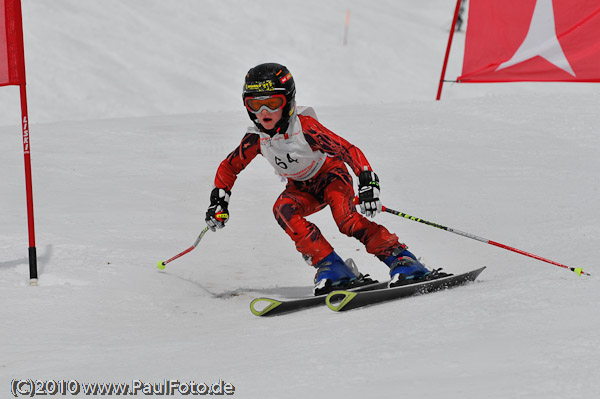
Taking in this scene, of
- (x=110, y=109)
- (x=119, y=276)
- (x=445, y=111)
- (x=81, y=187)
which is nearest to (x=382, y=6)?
(x=110, y=109)

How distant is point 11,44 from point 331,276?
118 inches

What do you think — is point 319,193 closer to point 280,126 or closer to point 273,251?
point 280,126

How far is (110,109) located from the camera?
1712 centimetres

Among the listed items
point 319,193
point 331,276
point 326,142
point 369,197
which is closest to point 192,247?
point 319,193

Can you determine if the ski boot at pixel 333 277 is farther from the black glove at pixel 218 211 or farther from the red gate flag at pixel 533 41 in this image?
the red gate flag at pixel 533 41

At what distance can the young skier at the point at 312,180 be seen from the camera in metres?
4.97

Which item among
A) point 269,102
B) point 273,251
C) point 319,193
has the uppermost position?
point 269,102

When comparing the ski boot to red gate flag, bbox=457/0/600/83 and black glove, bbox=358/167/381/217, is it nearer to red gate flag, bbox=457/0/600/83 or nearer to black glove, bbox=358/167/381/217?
black glove, bbox=358/167/381/217

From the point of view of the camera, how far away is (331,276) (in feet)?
16.5

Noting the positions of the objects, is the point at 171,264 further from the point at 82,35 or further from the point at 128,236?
the point at 82,35

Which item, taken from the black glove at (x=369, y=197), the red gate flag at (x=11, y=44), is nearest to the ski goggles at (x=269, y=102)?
the black glove at (x=369, y=197)

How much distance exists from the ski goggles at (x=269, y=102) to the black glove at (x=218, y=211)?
2.61 feet

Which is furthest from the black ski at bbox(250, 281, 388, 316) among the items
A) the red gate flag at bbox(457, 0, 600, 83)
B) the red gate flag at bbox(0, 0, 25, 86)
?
the red gate flag at bbox(457, 0, 600, 83)

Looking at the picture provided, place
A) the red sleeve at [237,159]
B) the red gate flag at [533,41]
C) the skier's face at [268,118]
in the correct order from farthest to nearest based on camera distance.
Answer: the red gate flag at [533,41] → the red sleeve at [237,159] → the skier's face at [268,118]
